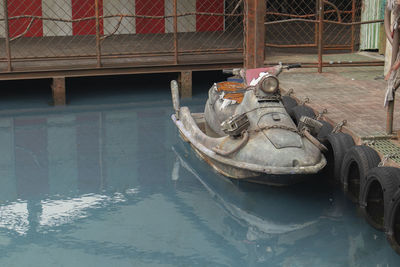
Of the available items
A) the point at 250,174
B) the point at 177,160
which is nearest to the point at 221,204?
the point at 250,174

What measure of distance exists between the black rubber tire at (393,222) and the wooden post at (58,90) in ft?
19.6

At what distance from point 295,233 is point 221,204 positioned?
2.89 feet

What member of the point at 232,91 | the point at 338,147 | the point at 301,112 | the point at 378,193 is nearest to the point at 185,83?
the point at 232,91

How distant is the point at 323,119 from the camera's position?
629 centimetres

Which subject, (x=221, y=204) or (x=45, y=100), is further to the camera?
(x=45, y=100)

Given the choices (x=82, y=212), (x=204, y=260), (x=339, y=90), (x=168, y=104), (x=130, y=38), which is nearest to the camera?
(x=204, y=260)

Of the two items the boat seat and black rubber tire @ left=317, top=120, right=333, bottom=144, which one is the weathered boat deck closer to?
black rubber tire @ left=317, top=120, right=333, bottom=144

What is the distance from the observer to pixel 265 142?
5.50m

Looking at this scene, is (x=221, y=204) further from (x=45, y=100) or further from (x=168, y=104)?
(x=45, y=100)

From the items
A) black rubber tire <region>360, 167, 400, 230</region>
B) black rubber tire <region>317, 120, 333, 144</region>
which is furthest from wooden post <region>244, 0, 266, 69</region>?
black rubber tire <region>360, 167, 400, 230</region>

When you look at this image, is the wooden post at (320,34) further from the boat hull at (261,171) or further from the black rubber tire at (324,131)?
the boat hull at (261,171)

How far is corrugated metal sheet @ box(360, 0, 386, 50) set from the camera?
32.0ft

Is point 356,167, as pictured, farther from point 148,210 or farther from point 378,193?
point 148,210

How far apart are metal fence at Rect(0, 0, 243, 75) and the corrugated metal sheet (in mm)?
2046
